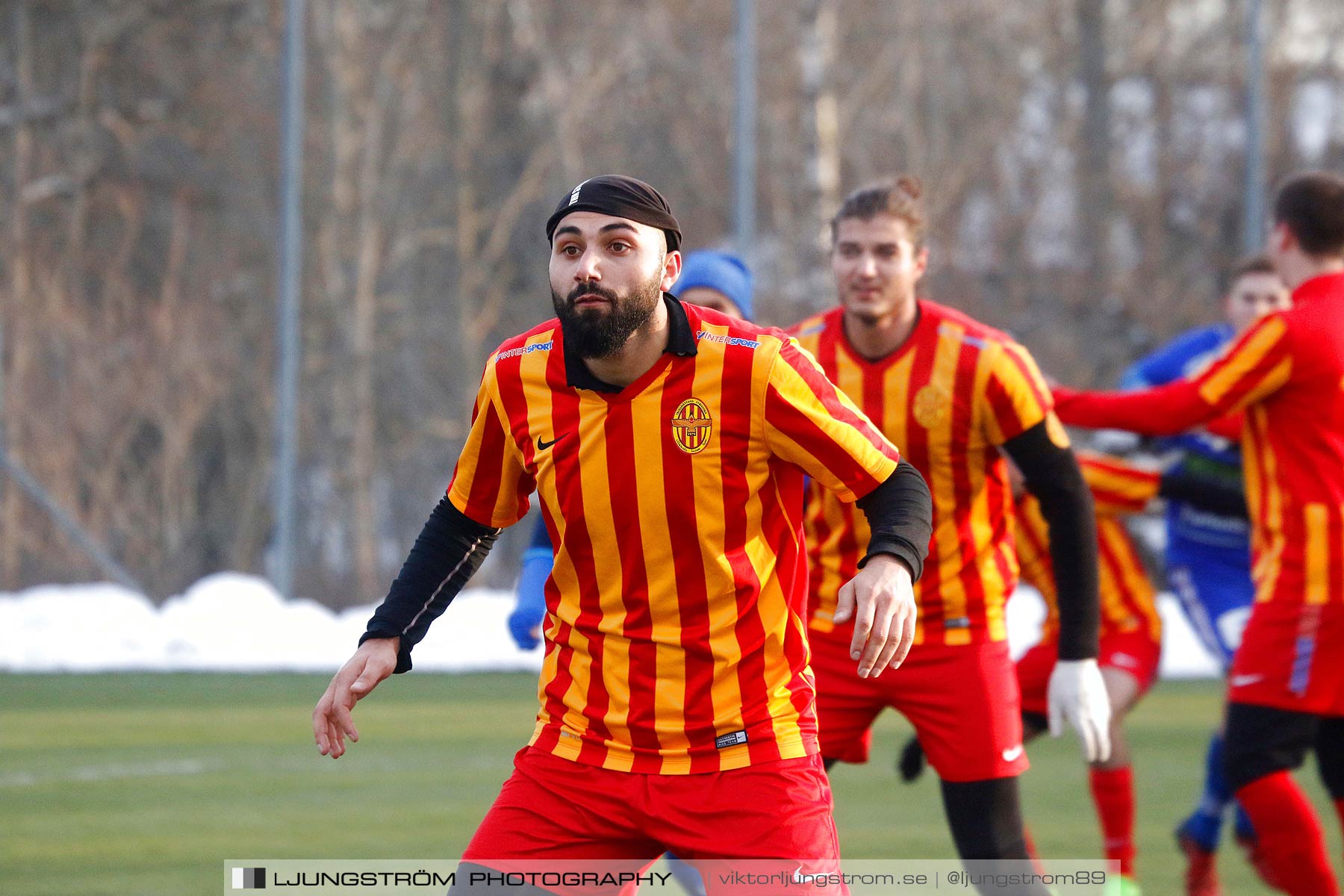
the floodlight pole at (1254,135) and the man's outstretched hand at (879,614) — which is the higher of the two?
A: the floodlight pole at (1254,135)

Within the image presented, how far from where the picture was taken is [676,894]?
5.73 meters

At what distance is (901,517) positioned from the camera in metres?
3.13

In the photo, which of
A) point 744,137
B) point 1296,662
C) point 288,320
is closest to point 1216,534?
point 1296,662

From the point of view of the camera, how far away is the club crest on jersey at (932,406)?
4465 mm

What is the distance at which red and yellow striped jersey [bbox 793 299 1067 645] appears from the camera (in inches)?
175

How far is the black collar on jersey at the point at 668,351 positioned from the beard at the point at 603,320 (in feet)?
0.23

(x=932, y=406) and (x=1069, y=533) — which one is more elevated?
(x=932, y=406)

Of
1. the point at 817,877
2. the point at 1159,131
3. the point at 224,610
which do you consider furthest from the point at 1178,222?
the point at 817,877

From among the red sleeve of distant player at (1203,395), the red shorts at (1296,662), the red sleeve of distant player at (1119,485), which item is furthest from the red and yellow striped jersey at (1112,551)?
the red shorts at (1296,662)

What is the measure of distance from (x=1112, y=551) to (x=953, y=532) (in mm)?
2343

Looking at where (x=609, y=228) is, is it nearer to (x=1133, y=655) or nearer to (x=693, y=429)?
(x=693, y=429)

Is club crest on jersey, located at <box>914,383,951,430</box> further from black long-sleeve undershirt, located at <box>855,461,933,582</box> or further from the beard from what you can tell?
the beard

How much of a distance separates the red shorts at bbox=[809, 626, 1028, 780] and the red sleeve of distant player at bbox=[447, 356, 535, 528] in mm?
1264

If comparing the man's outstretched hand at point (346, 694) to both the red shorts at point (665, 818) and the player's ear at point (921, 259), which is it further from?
the player's ear at point (921, 259)
